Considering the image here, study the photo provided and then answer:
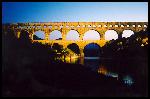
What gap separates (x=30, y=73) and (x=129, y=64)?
19.5 meters

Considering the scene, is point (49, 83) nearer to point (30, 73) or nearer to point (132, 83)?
point (30, 73)

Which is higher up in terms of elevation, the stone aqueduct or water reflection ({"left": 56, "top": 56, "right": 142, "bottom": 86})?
the stone aqueduct

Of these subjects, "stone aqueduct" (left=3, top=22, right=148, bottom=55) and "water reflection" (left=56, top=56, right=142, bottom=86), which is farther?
"stone aqueduct" (left=3, top=22, right=148, bottom=55)

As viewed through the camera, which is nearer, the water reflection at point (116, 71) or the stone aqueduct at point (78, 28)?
the water reflection at point (116, 71)

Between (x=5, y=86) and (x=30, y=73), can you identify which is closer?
(x=5, y=86)

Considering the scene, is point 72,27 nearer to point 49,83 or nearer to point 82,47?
point 82,47

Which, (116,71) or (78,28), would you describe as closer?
(116,71)

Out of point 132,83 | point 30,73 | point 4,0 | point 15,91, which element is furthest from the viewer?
point 132,83

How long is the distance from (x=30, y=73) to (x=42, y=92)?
3.80 metres

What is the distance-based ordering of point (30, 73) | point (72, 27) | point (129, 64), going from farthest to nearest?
point (72, 27) < point (129, 64) < point (30, 73)

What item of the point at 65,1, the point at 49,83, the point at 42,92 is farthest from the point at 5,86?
the point at 65,1

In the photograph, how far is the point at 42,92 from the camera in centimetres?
1906

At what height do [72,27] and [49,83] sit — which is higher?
[72,27]

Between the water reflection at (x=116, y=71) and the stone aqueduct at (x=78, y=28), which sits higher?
the stone aqueduct at (x=78, y=28)
